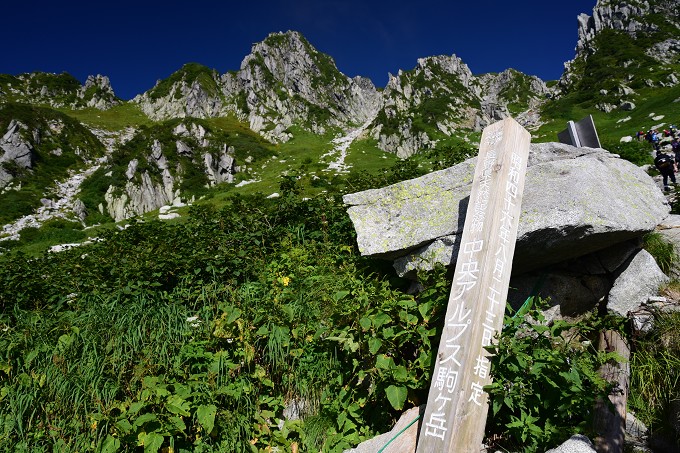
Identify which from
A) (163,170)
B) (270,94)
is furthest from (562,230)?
(270,94)

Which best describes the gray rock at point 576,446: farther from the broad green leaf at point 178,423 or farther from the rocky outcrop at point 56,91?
the rocky outcrop at point 56,91

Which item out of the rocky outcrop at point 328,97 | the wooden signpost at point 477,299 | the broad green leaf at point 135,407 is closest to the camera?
the wooden signpost at point 477,299

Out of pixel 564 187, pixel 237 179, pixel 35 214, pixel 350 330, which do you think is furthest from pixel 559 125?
pixel 35 214

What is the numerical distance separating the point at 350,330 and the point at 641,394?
338 centimetres

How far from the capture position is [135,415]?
4.33 metres

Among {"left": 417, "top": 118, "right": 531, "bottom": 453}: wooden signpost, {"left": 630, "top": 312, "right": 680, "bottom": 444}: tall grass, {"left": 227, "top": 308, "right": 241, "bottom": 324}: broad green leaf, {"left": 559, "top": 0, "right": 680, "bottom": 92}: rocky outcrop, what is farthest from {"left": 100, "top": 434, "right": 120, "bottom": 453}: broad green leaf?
{"left": 559, "top": 0, "right": 680, "bottom": 92}: rocky outcrop

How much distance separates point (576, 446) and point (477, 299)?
4.87ft

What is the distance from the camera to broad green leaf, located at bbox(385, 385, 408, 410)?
410cm

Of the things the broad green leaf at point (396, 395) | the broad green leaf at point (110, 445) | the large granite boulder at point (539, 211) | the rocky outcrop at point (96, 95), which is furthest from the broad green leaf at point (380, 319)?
the rocky outcrop at point (96, 95)

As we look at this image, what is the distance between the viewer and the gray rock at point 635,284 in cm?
509

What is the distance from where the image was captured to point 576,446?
9.90ft

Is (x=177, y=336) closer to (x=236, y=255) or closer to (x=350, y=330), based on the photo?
(x=236, y=255)

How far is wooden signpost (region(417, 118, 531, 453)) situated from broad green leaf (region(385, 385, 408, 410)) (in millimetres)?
429

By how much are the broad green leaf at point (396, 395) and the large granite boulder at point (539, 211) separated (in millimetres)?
1894
